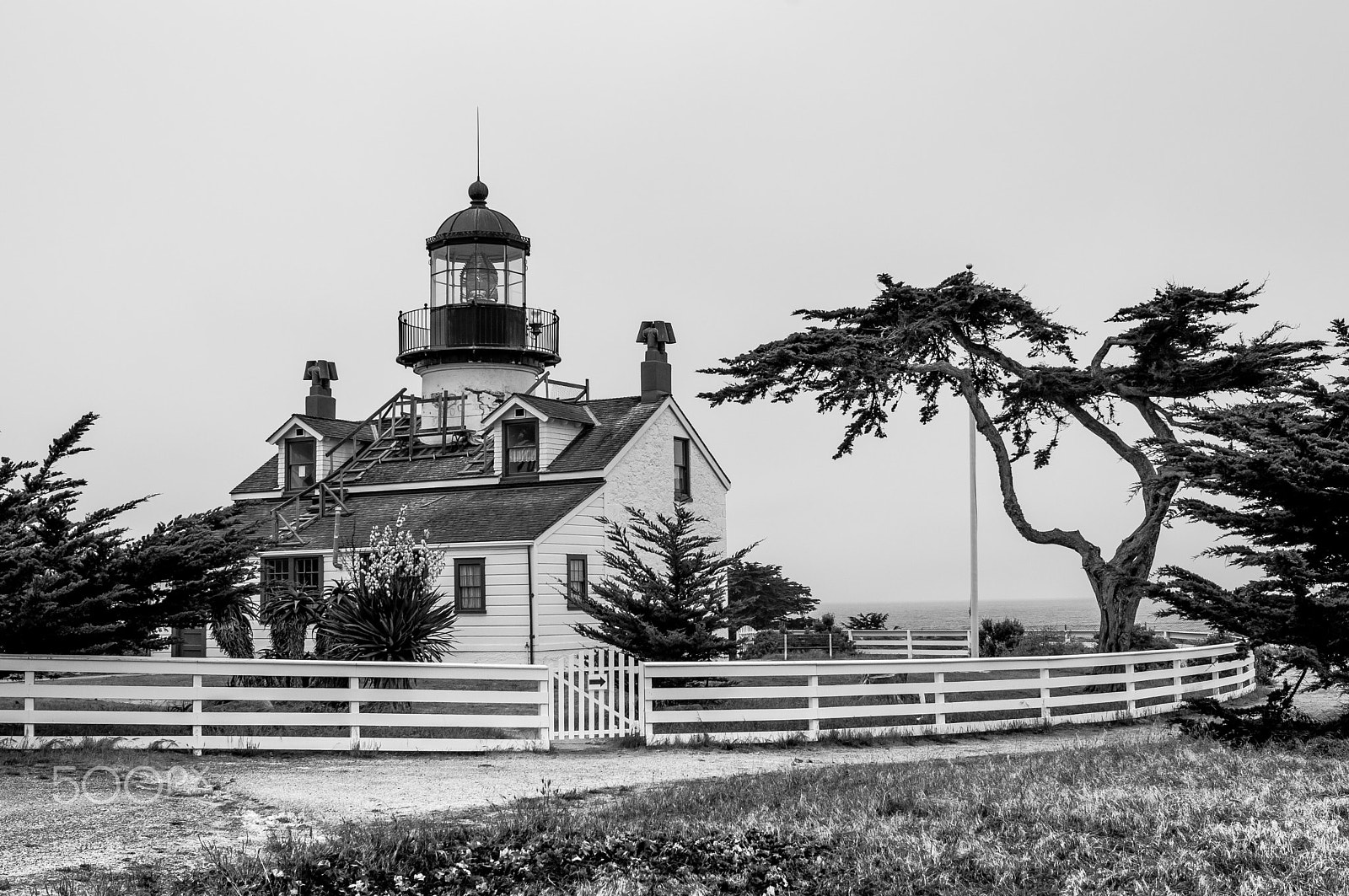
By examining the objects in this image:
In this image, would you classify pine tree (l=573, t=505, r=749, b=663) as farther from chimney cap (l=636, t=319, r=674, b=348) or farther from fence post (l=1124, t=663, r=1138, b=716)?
chimney cap (l=636, t=319, r=674, b=348)

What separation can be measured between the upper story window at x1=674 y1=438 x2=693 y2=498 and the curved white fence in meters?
10.6

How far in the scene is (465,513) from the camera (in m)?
33.2

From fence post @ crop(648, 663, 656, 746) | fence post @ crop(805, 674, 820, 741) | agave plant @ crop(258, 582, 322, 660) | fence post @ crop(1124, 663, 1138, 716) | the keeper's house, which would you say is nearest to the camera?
fence post @ crop(648, 663, 656, 746)

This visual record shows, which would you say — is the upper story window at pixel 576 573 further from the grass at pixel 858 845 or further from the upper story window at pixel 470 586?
the grass at pixel 858 845

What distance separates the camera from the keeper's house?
101 ft

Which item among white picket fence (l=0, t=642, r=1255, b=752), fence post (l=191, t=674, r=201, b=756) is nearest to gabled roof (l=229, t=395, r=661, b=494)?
white picket fence (l=0, t=642, r=1255, b=752)

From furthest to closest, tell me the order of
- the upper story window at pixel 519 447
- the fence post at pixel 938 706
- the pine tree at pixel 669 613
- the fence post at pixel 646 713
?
the upper story window at pixel 519 447
the pine tree at pixel 669 613
the fence post at pixel 938 706
the fence post at pixel 646 713

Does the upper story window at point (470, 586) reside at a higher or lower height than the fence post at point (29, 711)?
higher

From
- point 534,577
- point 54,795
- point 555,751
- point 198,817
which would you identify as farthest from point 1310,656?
point 534,577

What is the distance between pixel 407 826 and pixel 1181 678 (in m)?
17.0

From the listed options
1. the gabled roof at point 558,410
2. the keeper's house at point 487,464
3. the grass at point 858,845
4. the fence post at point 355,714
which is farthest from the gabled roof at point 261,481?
the grass at point 858,845

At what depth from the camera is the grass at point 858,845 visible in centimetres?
845

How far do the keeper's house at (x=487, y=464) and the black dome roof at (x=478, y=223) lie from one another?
5 centimetres

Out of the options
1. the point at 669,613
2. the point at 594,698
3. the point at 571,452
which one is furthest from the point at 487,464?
the point at 594,698
